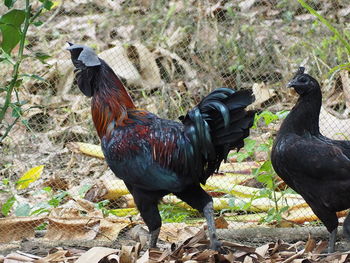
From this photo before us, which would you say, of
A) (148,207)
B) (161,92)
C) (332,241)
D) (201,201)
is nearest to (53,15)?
(161,92)

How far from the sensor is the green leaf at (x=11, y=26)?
4785 mm

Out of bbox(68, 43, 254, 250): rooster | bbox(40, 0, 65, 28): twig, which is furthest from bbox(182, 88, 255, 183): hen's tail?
bbox(40, 0, 65, 28): twig

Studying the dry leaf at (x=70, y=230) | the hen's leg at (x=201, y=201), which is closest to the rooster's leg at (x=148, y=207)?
the hen's leg at (x=201, y=201)

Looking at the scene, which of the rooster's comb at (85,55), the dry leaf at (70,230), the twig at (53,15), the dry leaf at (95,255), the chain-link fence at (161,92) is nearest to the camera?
the dry leaf at (95,255)

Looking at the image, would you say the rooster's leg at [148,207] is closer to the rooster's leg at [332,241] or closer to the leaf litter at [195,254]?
the leaf litter at [195,254]

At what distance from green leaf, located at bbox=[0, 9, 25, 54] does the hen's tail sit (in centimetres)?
134

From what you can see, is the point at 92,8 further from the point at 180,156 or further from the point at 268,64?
the point at 180,156

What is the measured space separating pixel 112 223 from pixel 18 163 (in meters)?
2.08

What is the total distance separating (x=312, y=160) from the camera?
A: 15.7ft

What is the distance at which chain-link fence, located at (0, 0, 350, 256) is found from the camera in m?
5.94

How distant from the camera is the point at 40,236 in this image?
568 centimetres

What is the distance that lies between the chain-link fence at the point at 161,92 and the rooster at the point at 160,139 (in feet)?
2.60

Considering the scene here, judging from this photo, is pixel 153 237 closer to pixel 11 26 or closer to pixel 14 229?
pixel 14 229

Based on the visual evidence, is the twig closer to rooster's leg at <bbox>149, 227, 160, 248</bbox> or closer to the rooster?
the rooster
